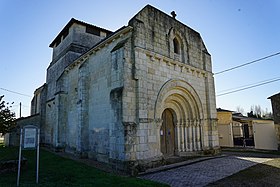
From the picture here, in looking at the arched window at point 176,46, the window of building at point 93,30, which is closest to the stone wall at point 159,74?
the arched window at point 176,46

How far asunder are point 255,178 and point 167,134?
506 cm

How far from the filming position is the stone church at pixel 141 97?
8.44 m

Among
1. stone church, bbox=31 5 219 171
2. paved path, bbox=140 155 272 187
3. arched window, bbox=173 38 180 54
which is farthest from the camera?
arched window, bbox=173 38 180 54

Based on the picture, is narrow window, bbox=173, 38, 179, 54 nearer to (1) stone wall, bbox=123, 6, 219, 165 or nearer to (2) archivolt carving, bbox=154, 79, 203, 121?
(1) stone wall, bbox=123, 6, 219, 165

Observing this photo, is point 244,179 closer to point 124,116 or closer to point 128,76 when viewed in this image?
point 124,116

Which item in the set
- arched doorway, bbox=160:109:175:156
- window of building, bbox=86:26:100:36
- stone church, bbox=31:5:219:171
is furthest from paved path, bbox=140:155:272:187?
window of building, bbox=86:26:100:36

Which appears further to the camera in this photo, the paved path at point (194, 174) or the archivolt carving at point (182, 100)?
the archivolt carving at point (182, 100)

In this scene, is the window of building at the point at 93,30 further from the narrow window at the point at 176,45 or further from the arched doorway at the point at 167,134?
the arched doorway at the point at 167,134

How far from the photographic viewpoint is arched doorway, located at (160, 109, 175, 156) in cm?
1087

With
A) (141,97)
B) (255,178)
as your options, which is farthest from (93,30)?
(255,178)

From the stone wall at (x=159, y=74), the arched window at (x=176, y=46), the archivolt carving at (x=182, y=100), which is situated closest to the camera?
the stone wall at (x=159, y=74)

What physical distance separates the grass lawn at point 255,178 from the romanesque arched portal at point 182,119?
12.4 feet

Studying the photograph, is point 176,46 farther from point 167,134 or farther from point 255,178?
point 255,178

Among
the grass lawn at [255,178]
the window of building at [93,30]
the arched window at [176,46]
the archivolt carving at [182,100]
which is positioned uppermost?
the window of building at [93,30]
